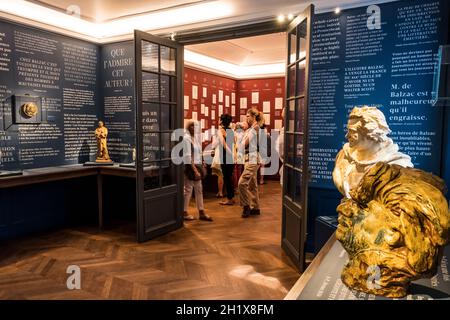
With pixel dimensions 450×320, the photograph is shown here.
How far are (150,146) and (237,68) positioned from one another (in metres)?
5.18

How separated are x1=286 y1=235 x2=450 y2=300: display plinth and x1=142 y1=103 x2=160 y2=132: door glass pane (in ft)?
9.84

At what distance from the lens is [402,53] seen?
323 centimetres

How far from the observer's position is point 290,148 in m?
3.74

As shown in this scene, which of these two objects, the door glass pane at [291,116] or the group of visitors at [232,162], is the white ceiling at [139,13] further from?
the group of visitors at [232,162]

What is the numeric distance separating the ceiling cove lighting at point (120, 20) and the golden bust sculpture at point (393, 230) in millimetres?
3258

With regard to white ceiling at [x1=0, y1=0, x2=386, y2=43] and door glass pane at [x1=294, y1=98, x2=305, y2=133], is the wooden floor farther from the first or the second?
white ceiling at [x1=0, y1=0, x2=386, y2=43]

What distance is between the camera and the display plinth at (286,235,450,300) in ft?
4.31

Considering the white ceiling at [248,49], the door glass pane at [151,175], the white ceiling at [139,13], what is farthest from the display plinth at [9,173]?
the white ceiling at [248,49]

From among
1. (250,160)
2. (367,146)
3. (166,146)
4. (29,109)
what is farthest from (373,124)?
(29,109)

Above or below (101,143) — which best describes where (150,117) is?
above

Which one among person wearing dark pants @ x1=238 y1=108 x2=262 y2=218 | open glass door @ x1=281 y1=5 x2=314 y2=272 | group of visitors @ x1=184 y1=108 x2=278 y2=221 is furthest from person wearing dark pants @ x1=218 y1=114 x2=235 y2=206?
open glass door @ x1=281 y1=5 x2=314 y2=272

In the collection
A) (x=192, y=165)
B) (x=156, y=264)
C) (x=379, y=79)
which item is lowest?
(x=156, y=264)

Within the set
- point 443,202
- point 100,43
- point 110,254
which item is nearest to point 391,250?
point 443,202

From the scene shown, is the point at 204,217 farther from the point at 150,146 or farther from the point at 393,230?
the point at 393,230
